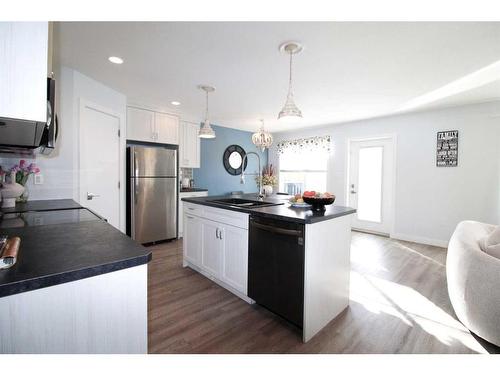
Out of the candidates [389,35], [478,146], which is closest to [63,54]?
[389,35]

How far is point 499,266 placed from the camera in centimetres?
150

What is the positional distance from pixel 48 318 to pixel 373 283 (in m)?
2.75

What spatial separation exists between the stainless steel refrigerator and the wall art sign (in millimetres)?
4410

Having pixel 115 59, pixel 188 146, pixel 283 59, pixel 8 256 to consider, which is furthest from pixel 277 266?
pixel 188 146

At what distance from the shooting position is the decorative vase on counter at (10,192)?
198cm

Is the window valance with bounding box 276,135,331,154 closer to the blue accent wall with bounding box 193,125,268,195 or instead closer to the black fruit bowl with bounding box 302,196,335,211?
the blue accent wall with bounding box 193,125,268,195

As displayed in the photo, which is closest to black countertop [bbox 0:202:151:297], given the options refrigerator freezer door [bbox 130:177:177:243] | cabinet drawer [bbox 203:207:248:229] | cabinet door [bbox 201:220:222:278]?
cabinet drawer [bbox 203:207:248:229]

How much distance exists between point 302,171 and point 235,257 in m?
4.20

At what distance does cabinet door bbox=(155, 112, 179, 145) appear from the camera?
4.05m

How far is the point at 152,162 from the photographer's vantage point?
3.76 metres

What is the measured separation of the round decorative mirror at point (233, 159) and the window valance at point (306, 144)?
1131 mm

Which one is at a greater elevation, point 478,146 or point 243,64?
point 243,64

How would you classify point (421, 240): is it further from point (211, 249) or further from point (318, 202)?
point (211, 249)

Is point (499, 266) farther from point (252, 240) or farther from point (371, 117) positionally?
point (371, 117)
